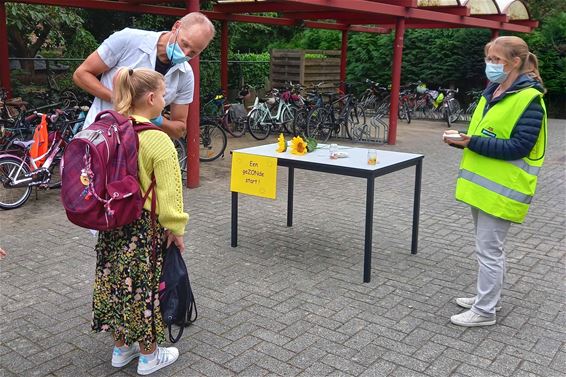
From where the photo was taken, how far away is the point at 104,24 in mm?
16688

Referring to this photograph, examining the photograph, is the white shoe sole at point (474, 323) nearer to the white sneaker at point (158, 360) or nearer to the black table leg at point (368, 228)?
the black table leg at point (368, 228)

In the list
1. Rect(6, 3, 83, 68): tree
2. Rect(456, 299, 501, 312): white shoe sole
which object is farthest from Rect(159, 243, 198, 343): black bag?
Rect(6, 3, 83, 68): tree

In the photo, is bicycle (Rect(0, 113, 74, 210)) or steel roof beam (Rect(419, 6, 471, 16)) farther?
steel roof beam (Rect(419, 6, 471, 16))

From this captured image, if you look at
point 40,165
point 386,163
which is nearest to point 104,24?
point 40,165

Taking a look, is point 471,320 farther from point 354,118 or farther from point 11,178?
point 354,118

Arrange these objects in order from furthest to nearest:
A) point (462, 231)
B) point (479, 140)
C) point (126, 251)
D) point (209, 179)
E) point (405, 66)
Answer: point (405, 66), point (209, 179), point (462, 231), point (479, 140), point (126, 251)

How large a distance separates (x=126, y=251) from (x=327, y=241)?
2852 millimetres

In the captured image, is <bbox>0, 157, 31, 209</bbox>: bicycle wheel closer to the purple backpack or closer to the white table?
the white table

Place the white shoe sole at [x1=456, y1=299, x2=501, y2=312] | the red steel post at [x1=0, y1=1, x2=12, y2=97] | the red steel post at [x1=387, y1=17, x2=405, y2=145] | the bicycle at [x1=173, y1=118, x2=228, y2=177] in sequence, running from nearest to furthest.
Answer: the white shoe sole at [x1=456, y1=299, x2=501, y2=312]
the bicycle at [x1=173, y1=118, x2=228, y2=177]
the red steel post at [x1=0, y1=1, x2=12, y2=97]
the red steel post at [x1=387, y1=17, x2=405, y2=145]

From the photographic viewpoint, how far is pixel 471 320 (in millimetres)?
3592

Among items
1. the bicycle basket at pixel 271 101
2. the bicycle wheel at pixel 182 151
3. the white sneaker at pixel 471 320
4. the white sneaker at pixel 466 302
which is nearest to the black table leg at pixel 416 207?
the white sneaker at pixel 466 302

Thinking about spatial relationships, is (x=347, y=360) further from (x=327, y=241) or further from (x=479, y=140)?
(x=327, y=241)

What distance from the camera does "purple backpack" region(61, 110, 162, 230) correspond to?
8.15 ft

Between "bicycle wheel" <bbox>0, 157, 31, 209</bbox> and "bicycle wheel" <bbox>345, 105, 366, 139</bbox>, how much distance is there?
24.6 ft
